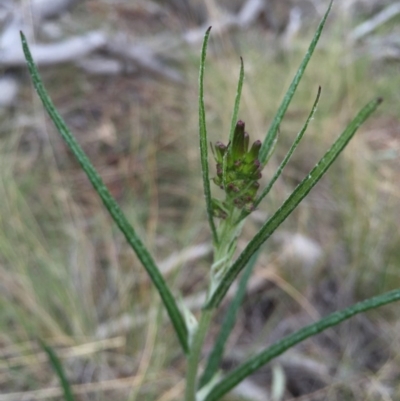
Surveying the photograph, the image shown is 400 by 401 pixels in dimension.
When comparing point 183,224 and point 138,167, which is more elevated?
point 138,167

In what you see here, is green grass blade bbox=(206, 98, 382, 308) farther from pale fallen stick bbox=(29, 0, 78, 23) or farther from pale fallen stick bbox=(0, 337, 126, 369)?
pale fallen stick bbox=(29, 0, 78, 23)

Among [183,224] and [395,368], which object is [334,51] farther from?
[395,368]

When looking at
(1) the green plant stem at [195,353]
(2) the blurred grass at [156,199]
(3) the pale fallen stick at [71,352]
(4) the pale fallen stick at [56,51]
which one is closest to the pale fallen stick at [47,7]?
(4) the pale fallen stick at [56,51]

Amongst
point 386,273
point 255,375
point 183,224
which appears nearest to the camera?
point 255,375

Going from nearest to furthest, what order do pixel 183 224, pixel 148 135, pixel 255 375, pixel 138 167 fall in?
pixel 255 375 → pixel 183 224 → pixel 138 167 → pixel 148 135

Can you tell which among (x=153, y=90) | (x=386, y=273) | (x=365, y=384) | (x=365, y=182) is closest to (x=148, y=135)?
(x=153, y=90)

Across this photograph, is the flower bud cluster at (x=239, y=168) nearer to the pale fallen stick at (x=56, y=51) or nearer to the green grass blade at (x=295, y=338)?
the green grass blade at (x=295, y=338)
